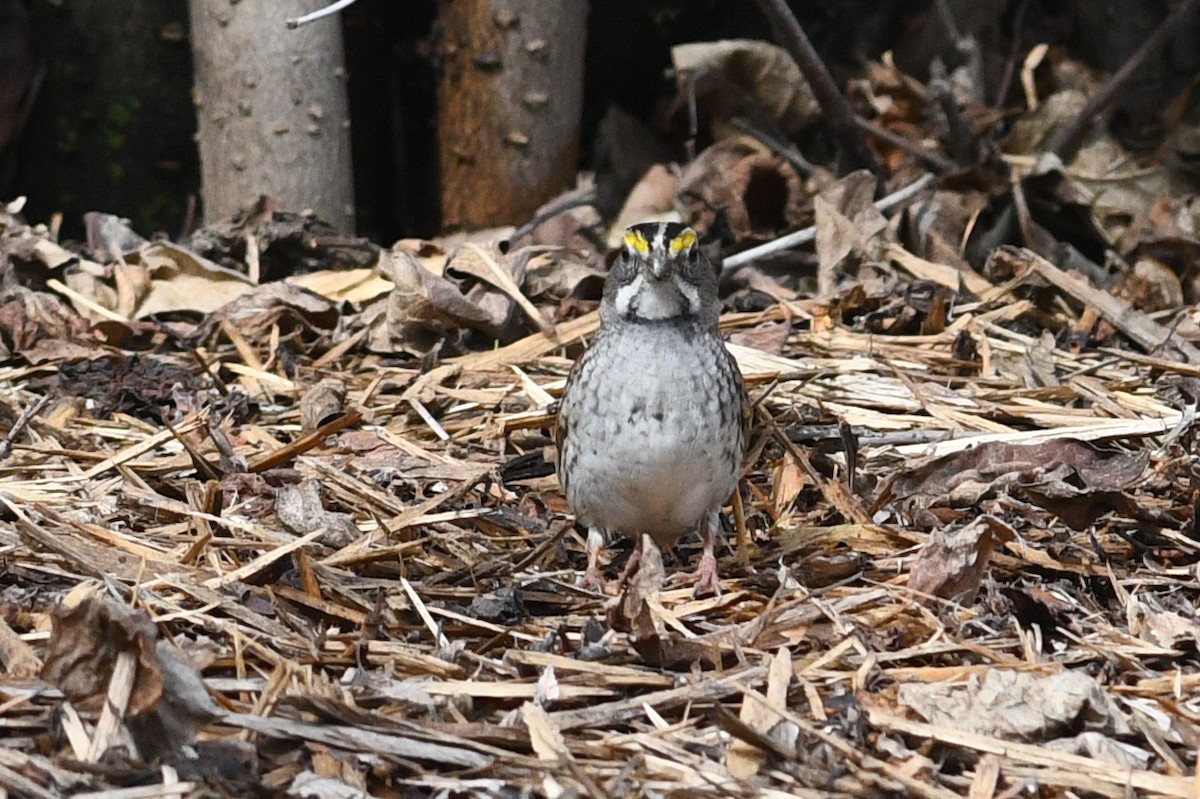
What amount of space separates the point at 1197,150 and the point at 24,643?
17.2ft

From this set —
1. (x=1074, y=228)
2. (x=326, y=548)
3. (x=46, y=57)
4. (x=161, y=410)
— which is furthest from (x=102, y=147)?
(x=1074, y=228)

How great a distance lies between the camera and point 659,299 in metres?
3.61

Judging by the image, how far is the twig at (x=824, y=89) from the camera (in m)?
5.48

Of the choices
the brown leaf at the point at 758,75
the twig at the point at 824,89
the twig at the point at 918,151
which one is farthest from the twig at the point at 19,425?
the twig at the point at 918,151

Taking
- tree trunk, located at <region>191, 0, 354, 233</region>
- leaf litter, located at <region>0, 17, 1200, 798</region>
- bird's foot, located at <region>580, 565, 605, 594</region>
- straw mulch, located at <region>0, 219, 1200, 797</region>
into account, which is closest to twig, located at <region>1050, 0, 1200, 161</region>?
leaf litter, located at <region>0, 17, 1200, 798</region>

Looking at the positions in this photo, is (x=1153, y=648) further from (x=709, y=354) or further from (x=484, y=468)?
(x=484, y=468)

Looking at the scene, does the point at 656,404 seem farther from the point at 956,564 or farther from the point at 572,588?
the point at 956,564

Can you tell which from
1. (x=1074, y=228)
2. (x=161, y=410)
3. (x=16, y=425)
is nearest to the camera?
(x=16, y=425)

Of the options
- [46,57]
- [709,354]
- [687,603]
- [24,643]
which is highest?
[46,57]

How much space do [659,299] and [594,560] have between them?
2.15ft

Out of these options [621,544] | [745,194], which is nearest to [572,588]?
[621,544]

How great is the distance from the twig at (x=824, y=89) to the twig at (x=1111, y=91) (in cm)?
78

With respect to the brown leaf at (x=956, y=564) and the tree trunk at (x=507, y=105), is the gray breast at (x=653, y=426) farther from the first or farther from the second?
the tree trunk at (x=507, y=105)

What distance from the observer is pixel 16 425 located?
4219mm
